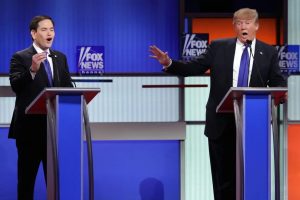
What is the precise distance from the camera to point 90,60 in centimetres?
567

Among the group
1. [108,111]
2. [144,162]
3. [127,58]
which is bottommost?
[144,162]

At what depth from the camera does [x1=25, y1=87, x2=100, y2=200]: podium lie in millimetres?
3484

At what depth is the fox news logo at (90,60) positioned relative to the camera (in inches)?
224

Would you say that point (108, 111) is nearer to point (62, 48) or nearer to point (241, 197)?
point (62, 48)

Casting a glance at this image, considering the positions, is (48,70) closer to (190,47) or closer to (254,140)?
(254,140)

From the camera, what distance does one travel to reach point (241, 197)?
11.5 feet

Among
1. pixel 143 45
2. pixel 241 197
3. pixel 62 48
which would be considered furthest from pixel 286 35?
pixel 241 197

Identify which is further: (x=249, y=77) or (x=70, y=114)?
(x=249, y=77)

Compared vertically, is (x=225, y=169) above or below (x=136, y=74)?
below

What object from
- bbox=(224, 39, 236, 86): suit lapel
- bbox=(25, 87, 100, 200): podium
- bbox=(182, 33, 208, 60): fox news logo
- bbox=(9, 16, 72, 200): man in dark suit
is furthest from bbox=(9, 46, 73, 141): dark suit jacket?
bbox=(182, 33, 208, 60): fox news logo

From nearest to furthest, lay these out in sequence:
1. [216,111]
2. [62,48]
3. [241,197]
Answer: [241,197] < [216,111] < [62,48]

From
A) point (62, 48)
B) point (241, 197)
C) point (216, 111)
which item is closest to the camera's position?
point (241, 197)

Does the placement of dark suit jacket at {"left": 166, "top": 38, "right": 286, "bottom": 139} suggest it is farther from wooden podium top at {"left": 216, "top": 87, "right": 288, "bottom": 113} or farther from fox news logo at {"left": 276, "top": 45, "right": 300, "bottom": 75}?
fox news logo at {"left": 276, "top": 45, "right": 300, "bottom": 75}

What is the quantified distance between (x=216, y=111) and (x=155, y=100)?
1921mm
